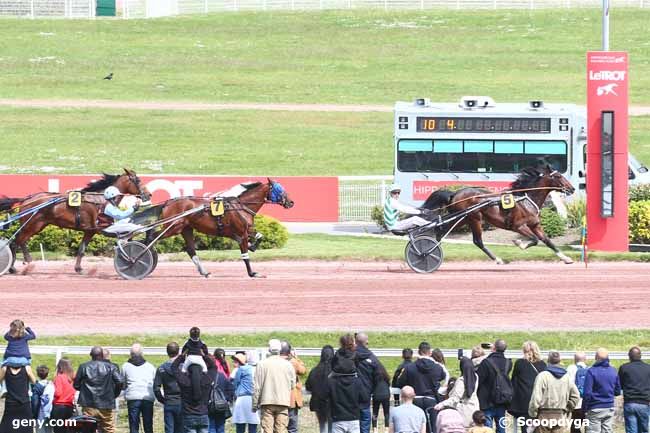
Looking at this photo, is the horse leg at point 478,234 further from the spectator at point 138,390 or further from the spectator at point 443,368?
the spectator at point 138,390

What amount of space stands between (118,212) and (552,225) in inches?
367

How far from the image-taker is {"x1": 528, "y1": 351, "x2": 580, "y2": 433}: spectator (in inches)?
510

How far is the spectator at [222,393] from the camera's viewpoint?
13.5 meters

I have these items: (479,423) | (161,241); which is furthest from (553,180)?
(479,423)

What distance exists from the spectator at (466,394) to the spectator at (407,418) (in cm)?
57

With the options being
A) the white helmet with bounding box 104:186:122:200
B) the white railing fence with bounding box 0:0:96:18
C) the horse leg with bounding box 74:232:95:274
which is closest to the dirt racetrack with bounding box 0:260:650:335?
the horse leg with bounding box 74:232:95:274

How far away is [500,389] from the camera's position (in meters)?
13.2

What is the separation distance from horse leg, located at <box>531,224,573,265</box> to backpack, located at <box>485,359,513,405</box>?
35.0ft

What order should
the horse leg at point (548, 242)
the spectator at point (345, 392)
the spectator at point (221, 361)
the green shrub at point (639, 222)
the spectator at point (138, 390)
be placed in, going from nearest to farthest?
the spectator at point (345, 392) → the spectator at point (138, 390) → the spectator at point (221, 361) → the horse leg at point (548, 242) → the green shrub at point (639, 222)

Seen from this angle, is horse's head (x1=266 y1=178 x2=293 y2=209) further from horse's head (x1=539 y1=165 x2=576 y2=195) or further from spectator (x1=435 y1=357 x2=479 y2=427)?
spectator (x1=435 y1=357 x2=479 y2=427)

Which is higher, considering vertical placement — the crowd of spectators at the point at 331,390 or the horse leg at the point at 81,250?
the horse leg at the point at 81,250

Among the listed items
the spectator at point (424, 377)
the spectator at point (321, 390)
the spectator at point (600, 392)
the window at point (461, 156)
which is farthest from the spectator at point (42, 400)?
the window at point (461, 156)

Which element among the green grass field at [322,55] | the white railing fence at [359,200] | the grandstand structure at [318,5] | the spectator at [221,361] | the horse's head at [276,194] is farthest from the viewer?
the grandstand structure at [318,5]

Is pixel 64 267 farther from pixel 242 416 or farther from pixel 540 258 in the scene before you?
pixel 242 416
